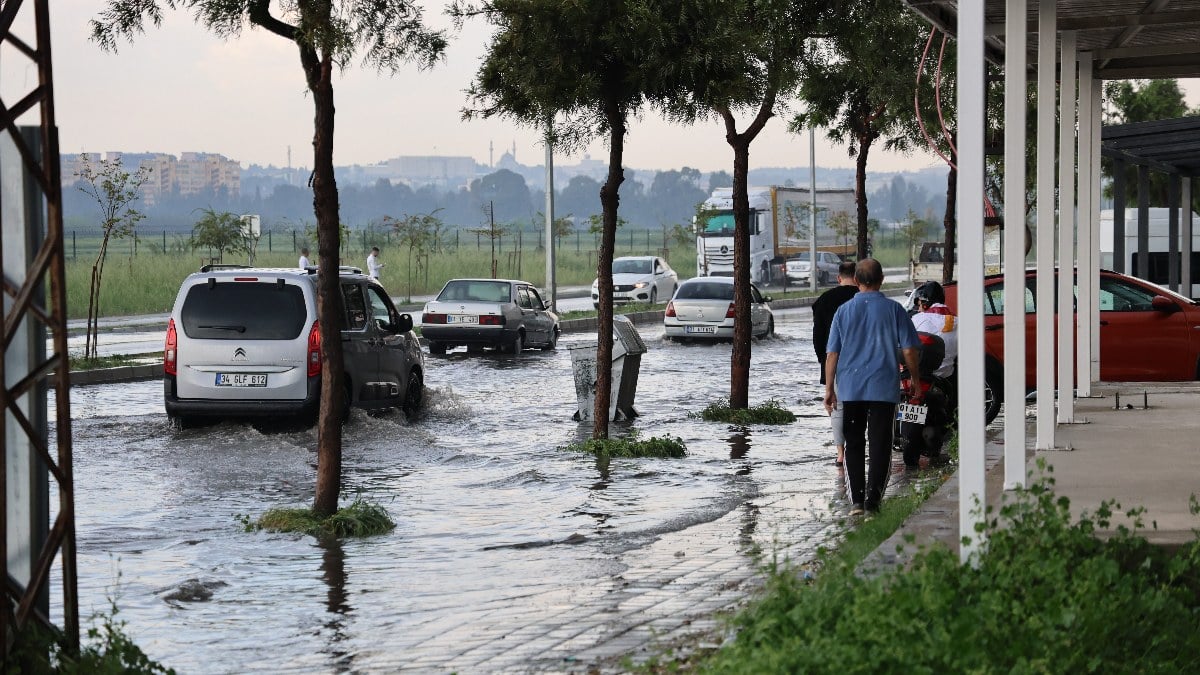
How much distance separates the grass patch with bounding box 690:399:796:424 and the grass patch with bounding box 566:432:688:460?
9.04 ft

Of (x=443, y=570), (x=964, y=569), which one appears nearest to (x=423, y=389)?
(x=443, y=570)

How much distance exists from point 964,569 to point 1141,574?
79cm

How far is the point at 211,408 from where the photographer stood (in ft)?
53.8

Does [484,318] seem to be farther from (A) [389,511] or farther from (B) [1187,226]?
(A) [389,511]

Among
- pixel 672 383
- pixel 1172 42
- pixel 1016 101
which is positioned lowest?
pixel 672 383

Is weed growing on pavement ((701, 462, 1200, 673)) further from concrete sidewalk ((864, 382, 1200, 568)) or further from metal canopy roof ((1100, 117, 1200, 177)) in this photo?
metal canopy roof ((1100, 117, 1200, 177))

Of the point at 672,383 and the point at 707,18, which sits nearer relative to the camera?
the point at 707,18

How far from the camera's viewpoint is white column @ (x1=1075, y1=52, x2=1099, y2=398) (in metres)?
14.0

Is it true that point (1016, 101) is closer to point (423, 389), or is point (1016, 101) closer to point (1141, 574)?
point (1141, 574)

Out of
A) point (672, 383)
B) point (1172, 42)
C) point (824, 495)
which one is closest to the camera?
point (824, 495)

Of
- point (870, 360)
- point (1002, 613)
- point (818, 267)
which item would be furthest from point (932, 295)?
point (818, 267)

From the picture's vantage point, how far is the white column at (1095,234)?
15.3 metres

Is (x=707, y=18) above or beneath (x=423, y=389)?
above

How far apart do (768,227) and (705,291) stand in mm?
32462
